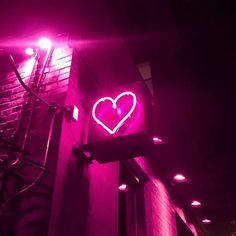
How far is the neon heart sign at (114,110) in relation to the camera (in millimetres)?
2846

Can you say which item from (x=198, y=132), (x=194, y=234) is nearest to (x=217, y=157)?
(x=198, y=132)

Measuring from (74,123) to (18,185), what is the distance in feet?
2.73

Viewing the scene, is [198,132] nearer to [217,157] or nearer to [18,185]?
[217,157]

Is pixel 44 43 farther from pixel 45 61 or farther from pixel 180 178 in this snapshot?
pixel 180 178

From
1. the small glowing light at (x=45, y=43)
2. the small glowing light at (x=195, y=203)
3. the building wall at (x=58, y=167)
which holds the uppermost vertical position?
the small glowing light at (x=45, y=43)

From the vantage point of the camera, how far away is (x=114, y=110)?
9.65 ft

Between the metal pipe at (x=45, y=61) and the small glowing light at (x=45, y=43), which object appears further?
the small glowing light at (x=45, y=43)

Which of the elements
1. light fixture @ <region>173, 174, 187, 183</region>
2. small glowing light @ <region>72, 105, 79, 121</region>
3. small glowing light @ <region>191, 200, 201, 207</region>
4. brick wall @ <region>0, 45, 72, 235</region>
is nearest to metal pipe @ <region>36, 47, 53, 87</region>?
brick wall @ <region>0, 45, 72, 235</region>

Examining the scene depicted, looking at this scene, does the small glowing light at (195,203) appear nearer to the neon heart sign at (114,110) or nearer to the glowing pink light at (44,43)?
the neon heart sign at (114,110)

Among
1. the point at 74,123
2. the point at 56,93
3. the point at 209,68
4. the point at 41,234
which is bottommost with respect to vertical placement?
the point at 41,234

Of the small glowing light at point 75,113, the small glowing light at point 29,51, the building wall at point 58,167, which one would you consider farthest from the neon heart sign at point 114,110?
the small glowing light at point 29,51

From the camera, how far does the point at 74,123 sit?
3.13 m

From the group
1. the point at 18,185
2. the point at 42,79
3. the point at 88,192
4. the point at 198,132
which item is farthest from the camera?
the point at 198,132

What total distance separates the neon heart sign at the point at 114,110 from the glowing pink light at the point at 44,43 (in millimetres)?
1058
